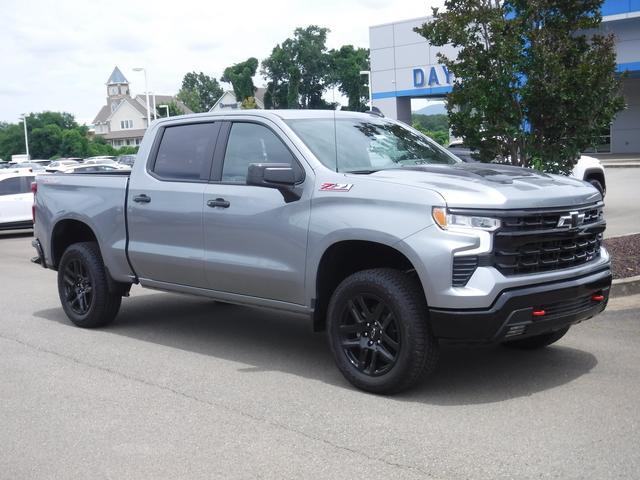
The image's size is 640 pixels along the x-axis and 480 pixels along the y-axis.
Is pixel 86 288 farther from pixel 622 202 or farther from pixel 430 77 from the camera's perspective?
pixel 430 77

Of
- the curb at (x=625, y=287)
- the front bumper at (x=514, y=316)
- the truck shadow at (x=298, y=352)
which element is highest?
the front bumper at (x=514, y=316)

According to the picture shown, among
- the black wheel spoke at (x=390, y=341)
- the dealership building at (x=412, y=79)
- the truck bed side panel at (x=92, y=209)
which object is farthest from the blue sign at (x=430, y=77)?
the black wheel spoke at (x=390, y=341)

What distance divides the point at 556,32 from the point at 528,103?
874 millimetres

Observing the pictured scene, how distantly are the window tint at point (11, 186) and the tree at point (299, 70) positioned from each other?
42.8m

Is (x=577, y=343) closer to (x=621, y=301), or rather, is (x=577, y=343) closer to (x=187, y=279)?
(x=621, y=301)

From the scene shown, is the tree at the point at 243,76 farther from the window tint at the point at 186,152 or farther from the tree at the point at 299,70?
the window tint at the point at 186,152

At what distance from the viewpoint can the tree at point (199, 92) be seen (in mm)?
141250

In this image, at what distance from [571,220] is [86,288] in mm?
4751

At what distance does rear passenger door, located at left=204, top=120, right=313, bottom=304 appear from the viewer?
6308 millimetres

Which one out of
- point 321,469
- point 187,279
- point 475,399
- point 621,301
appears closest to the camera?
point 321,469

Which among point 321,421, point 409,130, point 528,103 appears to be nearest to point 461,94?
point 528,103

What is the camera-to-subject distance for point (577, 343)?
23.2 ft

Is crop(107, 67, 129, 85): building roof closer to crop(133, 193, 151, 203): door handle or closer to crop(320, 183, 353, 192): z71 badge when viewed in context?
crop(133, 193, 151, 203): door handle

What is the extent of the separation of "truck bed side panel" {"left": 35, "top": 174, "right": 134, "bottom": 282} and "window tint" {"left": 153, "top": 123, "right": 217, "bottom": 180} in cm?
50
